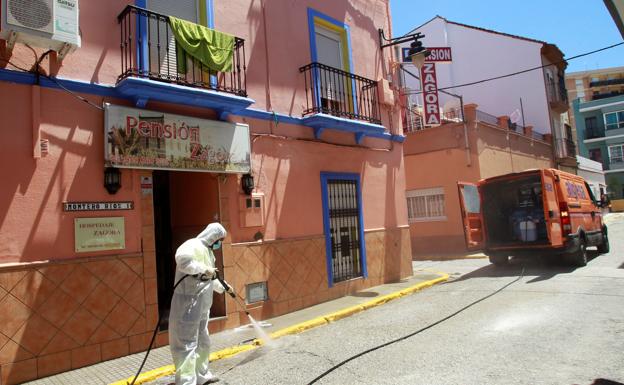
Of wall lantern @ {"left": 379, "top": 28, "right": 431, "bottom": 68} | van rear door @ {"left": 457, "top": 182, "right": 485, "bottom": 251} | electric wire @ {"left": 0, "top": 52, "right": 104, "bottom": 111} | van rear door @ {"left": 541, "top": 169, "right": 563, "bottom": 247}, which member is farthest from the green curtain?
van rear door @ {"left": 541, "top": 169, "right": 563, "bottom": 247}

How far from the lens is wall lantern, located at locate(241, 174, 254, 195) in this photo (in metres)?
7.73

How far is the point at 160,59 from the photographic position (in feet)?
23.5

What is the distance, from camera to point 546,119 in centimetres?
2342

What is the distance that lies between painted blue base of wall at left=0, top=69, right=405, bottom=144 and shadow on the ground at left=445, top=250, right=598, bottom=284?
519cm

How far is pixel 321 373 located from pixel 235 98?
433 centimetres

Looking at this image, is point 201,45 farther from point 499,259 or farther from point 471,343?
point 499,259

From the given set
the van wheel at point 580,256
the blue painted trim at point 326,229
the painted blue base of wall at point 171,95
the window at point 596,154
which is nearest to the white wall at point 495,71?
the van wheel at point 580,256

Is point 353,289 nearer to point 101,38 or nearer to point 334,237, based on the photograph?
point 334,237

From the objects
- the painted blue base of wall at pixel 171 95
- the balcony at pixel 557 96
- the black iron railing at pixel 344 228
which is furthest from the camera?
the balcony at pixel 557 96

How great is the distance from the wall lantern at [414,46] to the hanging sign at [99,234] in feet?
25.2

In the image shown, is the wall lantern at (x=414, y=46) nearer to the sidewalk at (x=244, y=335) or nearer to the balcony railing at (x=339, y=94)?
the balcony railing at (x=339, y=94)

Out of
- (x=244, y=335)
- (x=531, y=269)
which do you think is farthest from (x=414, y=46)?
(x=244, y=335)

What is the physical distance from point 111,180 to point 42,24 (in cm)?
199

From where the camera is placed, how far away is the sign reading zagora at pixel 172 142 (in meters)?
6.22
